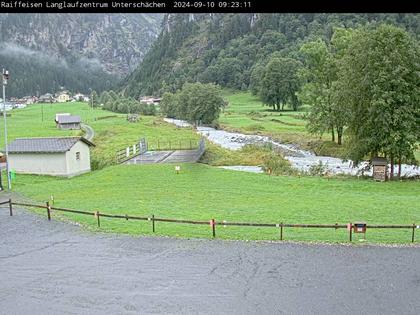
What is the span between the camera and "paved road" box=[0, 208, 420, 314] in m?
14.1

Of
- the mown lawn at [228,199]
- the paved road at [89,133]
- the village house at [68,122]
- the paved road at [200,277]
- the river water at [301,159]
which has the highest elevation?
the village house at [68,122]

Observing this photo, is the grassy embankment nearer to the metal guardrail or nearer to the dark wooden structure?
the dark wooden structure

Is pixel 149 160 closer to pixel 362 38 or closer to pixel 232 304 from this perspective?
pixel 362 38

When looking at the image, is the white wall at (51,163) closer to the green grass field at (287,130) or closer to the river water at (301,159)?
the river water at (301,159)

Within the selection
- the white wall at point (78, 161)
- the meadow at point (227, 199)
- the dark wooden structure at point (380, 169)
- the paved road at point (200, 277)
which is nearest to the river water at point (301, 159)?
the dark wooden structure at point (380, 169)

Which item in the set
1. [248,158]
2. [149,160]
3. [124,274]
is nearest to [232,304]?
[124,274]

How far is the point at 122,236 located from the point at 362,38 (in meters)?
26.5

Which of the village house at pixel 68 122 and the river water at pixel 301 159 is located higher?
the village house at pixel 68 122

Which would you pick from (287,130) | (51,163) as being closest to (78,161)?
(51,163)

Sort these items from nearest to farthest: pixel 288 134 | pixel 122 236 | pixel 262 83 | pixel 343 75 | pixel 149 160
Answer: pixel 122 236, pixel 343 75, pixel 149 160, pixel 288 134, pixel 262 83

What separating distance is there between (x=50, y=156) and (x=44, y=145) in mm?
1759
